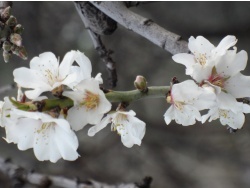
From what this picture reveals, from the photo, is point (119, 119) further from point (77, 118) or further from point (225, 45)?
point (225, 45)

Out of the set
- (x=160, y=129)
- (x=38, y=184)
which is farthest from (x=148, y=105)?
(x=38, y=184)

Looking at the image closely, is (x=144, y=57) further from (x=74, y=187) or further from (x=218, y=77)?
(x=218, y=77)

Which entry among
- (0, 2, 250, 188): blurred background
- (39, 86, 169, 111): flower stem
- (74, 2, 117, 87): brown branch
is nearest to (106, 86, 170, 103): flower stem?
(39, 86, 169, 111): flower stem

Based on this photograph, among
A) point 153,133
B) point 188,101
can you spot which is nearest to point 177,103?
point 188,101

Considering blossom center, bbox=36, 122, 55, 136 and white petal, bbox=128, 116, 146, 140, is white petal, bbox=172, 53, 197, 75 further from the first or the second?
blossom center, bbox=36, 122, 55, 136

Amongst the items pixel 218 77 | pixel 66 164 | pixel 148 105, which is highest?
pixel 218 77

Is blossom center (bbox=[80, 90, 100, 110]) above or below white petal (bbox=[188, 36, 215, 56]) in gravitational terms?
below

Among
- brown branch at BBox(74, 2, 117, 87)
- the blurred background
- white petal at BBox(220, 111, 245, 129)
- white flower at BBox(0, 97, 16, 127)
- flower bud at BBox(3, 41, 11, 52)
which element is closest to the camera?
white flower at BBox(0, 97, 16, 127)
